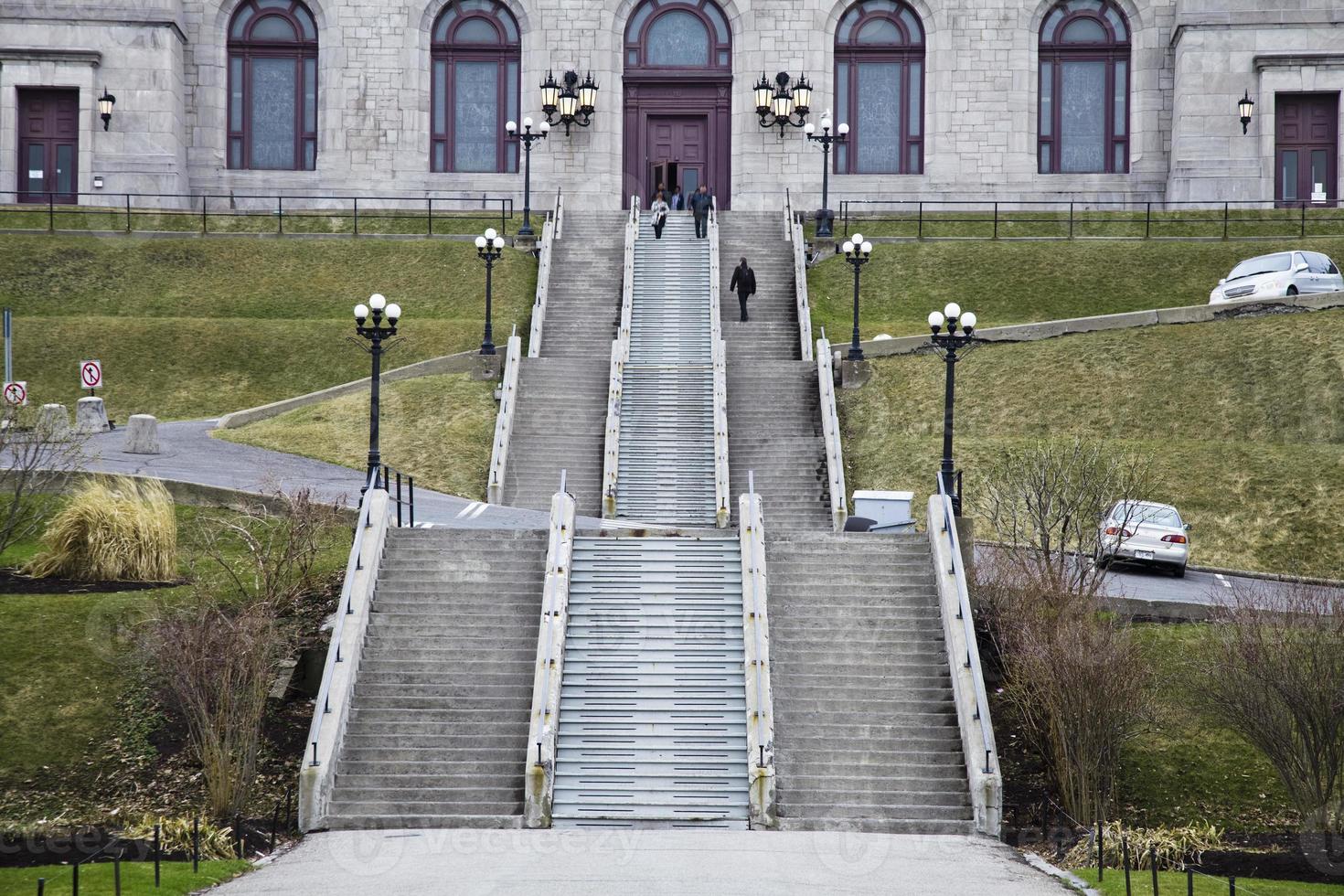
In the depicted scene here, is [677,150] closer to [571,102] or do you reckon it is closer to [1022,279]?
[571,102]

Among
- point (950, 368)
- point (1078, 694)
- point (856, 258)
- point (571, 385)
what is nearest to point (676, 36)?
point (856, 258)

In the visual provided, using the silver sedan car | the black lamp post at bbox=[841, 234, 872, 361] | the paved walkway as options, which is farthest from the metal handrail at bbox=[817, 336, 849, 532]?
the paved walkway

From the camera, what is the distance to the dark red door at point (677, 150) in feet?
168

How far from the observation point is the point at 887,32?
50.8 meters

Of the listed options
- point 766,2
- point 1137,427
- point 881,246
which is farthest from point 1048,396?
point 766,2

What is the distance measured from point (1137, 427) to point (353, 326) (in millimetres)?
17918

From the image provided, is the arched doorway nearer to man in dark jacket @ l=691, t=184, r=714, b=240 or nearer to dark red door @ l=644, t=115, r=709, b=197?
dark red door @ l=644, t=115, r=709, b=197

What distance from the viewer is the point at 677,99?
168ft

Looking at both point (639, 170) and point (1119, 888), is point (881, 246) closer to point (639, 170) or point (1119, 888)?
Result: point (639, 170)

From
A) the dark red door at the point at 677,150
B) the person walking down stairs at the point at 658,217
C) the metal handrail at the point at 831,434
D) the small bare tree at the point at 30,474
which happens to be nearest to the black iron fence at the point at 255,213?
the person walking down stairs at the point at 658,217

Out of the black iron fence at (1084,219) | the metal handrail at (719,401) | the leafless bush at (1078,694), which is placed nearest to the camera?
the leafless bush at (1078,694)

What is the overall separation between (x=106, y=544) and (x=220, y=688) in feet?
17.9

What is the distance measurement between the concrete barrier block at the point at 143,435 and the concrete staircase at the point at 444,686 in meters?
10.1

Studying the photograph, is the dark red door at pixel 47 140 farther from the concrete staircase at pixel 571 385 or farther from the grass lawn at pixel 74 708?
the grass lawn at pixel 74 708
